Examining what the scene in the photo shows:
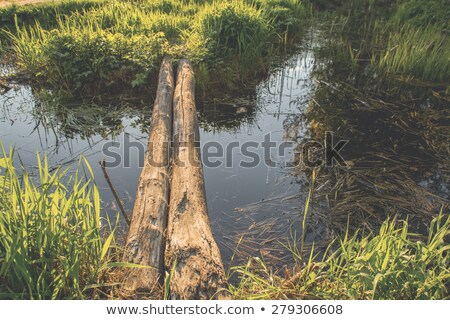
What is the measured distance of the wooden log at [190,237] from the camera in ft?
5.96

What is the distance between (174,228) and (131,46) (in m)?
3.71

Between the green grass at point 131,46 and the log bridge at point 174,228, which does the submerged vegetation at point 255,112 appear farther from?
the log bridge at point 174,228

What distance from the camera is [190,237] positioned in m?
2.07

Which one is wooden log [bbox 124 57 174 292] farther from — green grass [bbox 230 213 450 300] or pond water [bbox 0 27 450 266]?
green grass [bbox 230 213 450 300]

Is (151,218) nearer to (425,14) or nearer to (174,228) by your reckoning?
(174,228)

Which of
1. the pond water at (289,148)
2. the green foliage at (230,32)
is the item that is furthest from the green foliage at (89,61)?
the green foliage at (230,32)

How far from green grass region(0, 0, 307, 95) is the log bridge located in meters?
1.88

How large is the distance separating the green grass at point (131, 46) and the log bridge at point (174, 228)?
1883mm

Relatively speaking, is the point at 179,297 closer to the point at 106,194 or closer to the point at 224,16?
the point at 106,194

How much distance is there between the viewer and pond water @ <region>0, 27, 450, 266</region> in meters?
2.81

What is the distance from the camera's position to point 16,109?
450cm

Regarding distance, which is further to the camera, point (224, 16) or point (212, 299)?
point (224, 16)
